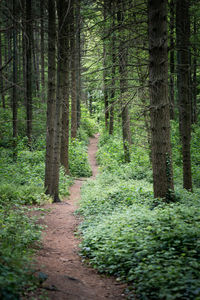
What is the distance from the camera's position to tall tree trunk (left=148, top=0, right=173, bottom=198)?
6.49 m

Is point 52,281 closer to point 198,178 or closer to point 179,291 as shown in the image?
point 179,291

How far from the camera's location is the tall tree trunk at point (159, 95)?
21.3ft

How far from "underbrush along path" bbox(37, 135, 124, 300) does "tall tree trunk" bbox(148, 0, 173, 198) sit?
293 centimetres

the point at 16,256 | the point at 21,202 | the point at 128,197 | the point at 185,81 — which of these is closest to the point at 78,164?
the point at 21,202

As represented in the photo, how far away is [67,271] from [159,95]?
4802 mm

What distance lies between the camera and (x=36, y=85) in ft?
103

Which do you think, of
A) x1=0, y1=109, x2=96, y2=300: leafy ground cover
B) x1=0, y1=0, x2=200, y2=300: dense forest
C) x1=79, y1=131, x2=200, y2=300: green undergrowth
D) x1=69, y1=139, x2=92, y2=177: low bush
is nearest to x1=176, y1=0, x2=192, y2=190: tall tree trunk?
x1=0, y1=0, x2=200, y2=300: dense forest

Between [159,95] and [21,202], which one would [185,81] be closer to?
[159,95]

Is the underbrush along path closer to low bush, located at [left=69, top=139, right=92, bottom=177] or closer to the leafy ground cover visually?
the leafy ground cover

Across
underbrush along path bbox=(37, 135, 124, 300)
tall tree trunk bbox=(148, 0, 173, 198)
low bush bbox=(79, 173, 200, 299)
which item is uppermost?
tall tree trunk bbox=(148, 0, 173, 198)

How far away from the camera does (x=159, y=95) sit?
668cm

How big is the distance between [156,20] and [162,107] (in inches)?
88.9

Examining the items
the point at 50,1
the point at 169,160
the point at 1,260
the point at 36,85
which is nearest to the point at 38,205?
the point at 169,160

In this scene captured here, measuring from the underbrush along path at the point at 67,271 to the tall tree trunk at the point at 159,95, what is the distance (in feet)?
9.60
